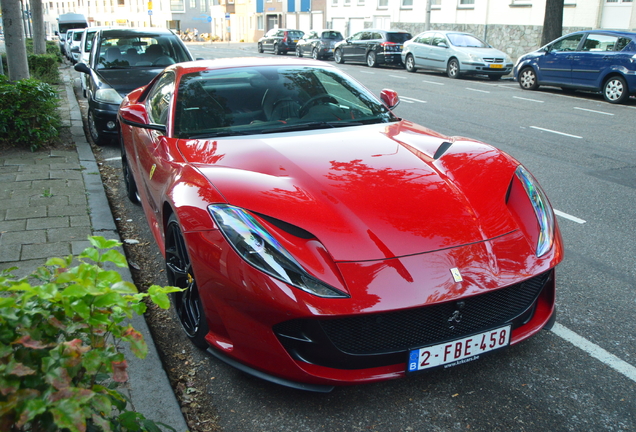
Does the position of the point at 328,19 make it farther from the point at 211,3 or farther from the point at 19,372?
the point at 19,372

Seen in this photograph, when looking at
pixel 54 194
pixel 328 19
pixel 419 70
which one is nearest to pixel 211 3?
pixel 328 19

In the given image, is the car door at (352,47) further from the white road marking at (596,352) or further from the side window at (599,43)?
the white road marking at (596,352)

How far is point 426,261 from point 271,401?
954mm

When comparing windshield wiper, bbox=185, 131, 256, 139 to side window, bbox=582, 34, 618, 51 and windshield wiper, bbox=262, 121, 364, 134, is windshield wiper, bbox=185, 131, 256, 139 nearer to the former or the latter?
windshield wiper, bbox=262, 121, 364, 134

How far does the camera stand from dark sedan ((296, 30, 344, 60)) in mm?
30078

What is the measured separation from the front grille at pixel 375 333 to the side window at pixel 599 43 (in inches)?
527

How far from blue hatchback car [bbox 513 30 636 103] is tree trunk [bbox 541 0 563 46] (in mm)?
3826

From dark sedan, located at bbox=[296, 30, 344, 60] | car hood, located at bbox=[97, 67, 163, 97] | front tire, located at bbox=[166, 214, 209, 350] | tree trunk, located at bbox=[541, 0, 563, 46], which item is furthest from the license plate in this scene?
dark sedan, located at bbox=[296, 30, 344, 60]

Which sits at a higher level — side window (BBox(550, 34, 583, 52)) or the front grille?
side window (BBox(550, 34, 583, 52))

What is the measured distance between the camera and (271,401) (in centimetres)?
272

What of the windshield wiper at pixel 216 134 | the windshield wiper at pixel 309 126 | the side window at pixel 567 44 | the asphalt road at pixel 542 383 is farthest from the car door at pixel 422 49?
the windshield wiper at pixel 216 134

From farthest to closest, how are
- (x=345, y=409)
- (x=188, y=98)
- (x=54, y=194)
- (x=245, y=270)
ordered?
(x=54, y=194) → (x=188, y=98) → (x=345, y=409) → (x=245, y=270)

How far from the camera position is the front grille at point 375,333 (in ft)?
7.91

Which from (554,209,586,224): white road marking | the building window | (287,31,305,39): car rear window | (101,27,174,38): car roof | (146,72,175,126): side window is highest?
the building window
